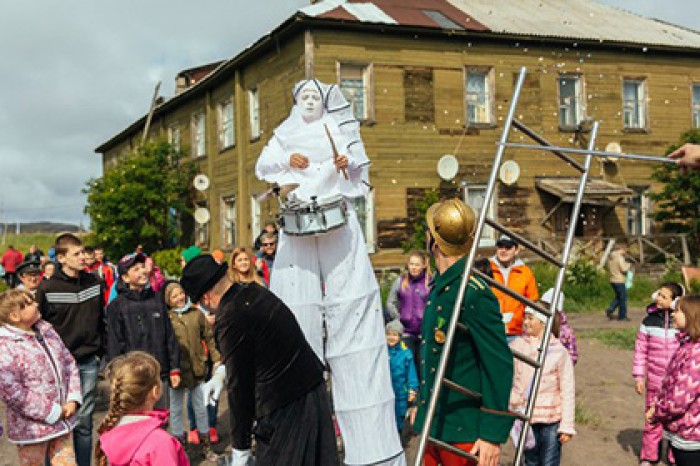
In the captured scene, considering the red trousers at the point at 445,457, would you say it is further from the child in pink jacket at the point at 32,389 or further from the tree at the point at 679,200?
the tree at the point at 679,200

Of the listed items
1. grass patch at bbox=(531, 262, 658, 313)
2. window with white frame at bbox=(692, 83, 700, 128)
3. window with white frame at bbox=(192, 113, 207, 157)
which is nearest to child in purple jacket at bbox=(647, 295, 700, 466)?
grass patch at bbox=(531, 262, 658, 313)

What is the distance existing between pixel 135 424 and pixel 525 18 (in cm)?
2114

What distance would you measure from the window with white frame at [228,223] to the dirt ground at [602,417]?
14496mm

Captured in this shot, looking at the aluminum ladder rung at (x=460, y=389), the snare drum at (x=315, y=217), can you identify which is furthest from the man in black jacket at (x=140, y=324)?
the aluminum ladder rung at (x=460, y=389)

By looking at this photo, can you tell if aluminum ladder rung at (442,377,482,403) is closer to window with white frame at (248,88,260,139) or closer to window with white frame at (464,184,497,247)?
window with white frame at (464,184,497,247)

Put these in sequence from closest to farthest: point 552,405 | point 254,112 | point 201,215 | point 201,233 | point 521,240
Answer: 1. point 521,240
2. point 552,405
3. point 254,112
4. point 201,215
5. point 201,233

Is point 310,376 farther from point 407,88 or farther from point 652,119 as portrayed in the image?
point 652,119

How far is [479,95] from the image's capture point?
2073 centimetres

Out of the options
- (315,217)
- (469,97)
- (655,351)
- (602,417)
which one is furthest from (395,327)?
(469,97)

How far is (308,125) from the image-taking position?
5113 mm

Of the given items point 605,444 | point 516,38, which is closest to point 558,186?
point 516,38

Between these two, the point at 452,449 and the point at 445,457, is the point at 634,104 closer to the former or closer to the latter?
the point at 445,457

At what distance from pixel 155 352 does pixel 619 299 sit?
11863 millimetres

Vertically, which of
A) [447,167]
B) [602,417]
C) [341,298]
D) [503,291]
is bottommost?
[602,417]
